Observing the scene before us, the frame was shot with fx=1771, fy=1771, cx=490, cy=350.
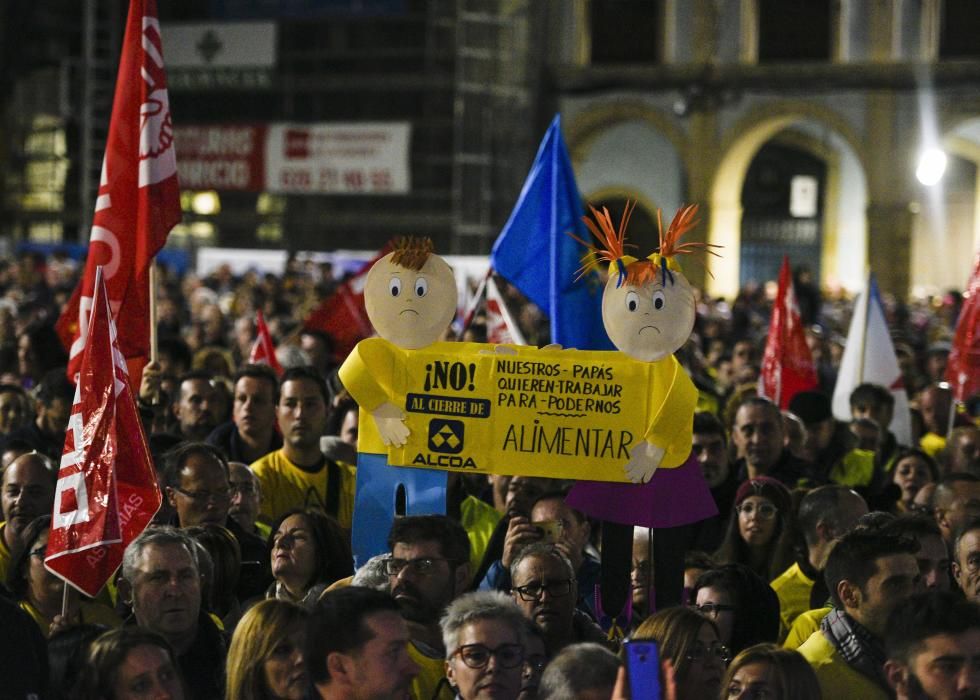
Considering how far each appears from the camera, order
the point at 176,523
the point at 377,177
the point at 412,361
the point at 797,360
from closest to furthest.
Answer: the point at 412,361 → the point at 176,523 → the point at 797,360 → the point at 377,177

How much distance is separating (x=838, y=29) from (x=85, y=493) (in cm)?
2631

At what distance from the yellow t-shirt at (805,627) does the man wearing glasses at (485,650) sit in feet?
3.81

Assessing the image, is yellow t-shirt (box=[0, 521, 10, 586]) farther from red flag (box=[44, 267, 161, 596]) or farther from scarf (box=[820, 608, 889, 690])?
scarf (box=[820, 608, 889, 690])

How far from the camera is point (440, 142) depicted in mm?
30312

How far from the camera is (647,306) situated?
5.60 m

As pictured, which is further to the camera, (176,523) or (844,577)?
(176,523)

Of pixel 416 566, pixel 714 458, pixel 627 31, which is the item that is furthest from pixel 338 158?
pixel 416 566

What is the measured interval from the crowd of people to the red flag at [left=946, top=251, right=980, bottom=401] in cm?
106

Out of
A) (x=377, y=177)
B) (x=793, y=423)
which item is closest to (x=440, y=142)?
(x=377, y=177)

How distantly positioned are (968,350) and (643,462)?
553 centimetres

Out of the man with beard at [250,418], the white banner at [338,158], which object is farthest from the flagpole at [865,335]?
the white banner at [338,158]

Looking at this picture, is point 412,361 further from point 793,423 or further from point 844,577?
point 793,423

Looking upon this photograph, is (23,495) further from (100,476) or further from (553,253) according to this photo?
(553,253)

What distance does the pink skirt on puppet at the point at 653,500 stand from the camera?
5758mm
